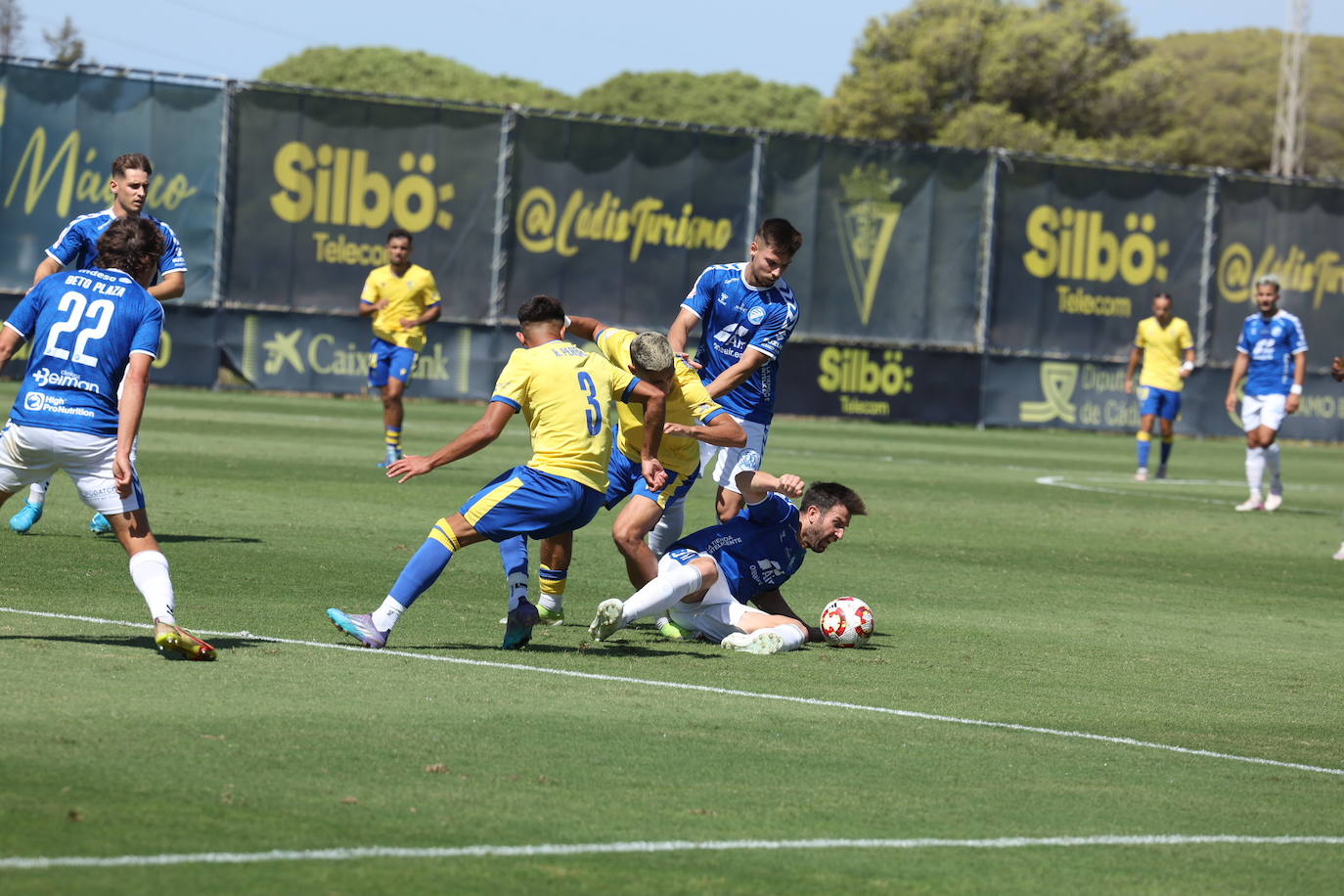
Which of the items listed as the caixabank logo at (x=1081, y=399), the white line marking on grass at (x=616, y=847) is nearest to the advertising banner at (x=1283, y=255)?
the caixabank logo at (x=1081, y=399)

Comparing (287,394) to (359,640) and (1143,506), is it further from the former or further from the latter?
(359,640)

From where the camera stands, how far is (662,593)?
8.45 meters

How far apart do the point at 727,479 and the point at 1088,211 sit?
88.7ft

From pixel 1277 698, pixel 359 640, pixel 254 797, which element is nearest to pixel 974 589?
pixel 1277 698

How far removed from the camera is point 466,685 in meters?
7.31

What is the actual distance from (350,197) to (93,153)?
→ 14.4ft

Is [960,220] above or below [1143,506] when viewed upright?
above

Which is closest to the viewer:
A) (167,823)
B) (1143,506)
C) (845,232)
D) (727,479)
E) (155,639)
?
(167,823)

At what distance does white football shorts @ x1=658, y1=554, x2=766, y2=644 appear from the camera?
29.2 ft

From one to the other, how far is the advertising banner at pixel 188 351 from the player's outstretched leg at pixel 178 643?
78.5 feet

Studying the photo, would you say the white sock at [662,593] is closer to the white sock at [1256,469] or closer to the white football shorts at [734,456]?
the white football shorts at [734,456]

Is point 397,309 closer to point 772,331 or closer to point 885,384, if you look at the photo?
point 772,331

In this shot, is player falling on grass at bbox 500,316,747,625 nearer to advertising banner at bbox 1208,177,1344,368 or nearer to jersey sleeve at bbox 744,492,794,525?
jersey sleeve at bbox 744,492,794,525

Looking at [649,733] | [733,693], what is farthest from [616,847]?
[733,693]
